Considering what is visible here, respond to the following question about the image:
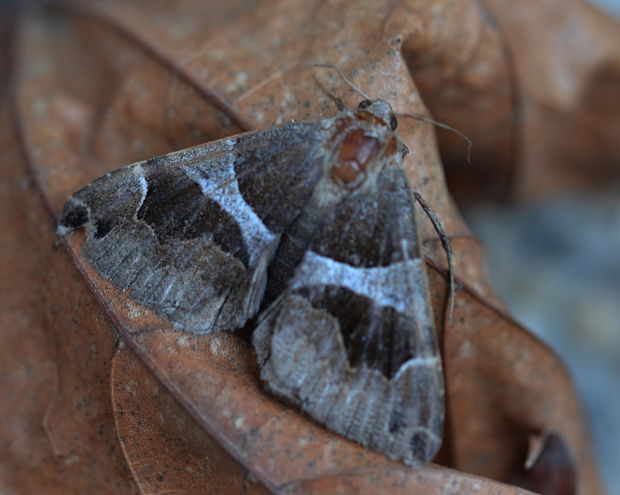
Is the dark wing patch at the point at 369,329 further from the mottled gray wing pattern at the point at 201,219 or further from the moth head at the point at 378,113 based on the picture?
the moth head at the point at 378,113

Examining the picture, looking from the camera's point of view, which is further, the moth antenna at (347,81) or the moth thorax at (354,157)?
the moth antenna at (347,81)

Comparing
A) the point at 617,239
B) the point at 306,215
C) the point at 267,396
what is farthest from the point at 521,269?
the point at 267,396

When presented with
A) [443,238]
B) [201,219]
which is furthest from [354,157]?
[201,219]

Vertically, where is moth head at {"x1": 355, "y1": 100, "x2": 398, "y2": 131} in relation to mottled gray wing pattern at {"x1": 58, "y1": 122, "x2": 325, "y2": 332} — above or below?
above

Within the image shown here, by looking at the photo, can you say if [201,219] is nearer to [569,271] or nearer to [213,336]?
[213,336]

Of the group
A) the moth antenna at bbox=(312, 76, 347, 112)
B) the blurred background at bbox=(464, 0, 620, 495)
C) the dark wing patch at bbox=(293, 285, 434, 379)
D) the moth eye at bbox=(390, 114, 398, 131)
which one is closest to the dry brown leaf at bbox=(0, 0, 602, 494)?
the moth antenna at bbox=(312, 76, 347, 112)

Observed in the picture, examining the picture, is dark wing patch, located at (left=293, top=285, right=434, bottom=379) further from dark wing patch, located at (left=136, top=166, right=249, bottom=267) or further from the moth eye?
the moth eye

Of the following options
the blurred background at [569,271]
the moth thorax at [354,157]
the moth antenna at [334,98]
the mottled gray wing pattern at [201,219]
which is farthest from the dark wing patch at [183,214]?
the blurred background at [569,271]
